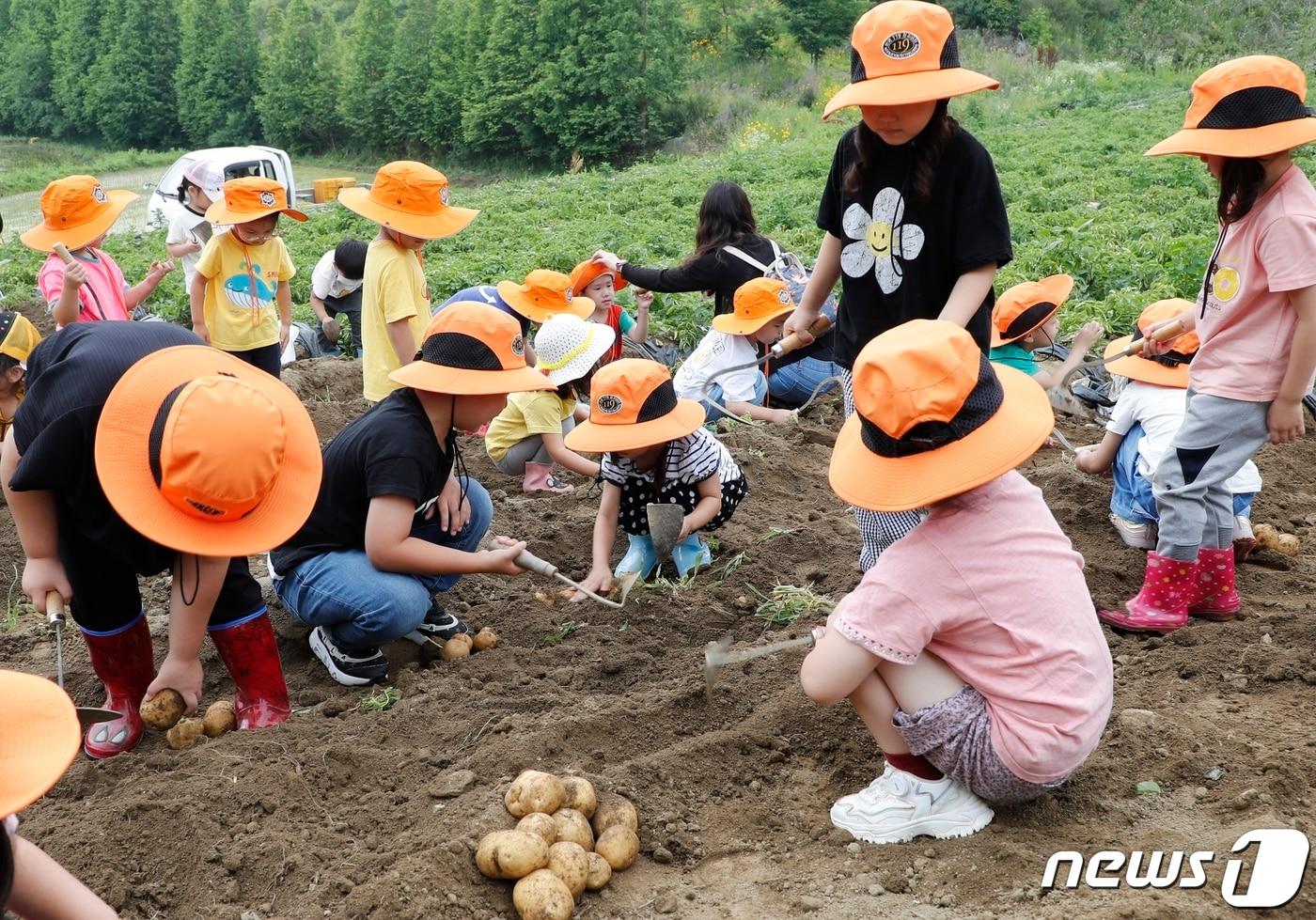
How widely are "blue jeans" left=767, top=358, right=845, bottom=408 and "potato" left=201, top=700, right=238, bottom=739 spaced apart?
12.8 feet

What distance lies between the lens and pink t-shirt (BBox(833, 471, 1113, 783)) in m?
2.28

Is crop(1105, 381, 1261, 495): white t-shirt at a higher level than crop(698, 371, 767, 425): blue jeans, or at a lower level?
higher

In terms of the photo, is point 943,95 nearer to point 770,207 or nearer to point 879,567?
point 879,567

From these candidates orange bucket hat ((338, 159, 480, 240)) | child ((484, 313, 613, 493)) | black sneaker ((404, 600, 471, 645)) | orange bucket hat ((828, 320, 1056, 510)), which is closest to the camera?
orange bucket hat ((828, 320, 1056, 510))

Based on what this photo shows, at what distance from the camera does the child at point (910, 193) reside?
9.60 feet

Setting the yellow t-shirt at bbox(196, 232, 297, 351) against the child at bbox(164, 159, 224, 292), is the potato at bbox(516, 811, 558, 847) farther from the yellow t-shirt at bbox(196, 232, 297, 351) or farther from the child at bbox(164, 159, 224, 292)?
the child at bbox(164, 159, 224, 292)

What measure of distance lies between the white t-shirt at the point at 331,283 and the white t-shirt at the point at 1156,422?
18.6 feet

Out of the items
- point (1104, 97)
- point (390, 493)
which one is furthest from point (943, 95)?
point (1104, 97)

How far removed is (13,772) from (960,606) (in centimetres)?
167

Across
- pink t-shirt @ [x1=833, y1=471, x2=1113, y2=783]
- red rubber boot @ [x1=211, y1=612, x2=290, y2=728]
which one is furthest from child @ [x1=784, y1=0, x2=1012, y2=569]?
red rubber boot @ [x1=211, y1=612, x2=290, y2=728]

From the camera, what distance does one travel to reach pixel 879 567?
2.34m

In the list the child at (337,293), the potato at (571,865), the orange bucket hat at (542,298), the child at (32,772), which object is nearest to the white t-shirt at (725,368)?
the orange bucket hat at (542,298)

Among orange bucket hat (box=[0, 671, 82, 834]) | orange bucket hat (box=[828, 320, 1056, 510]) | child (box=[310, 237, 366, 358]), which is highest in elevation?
orange bucket hat (box=[828, 320, 1056, 510])

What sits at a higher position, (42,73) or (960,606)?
(960,606)
